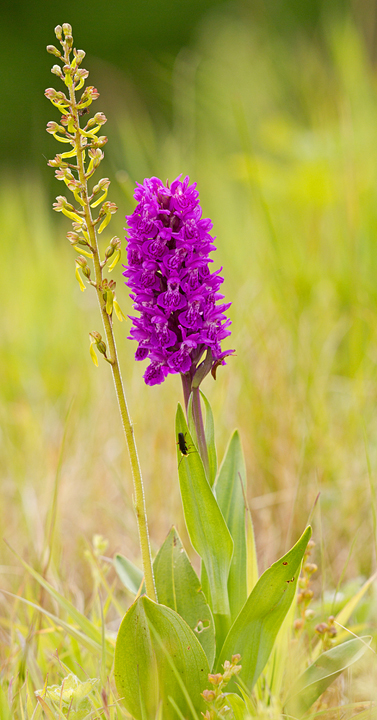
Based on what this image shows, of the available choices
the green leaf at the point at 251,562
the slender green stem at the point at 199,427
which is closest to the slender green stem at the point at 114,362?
the slender green stem at the point at 199,427

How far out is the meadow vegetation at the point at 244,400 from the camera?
3.91ft

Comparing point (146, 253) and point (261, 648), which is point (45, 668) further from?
point (146, 253)

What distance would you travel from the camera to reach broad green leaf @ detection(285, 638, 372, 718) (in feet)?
2.93

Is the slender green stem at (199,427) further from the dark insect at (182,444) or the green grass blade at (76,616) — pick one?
the green grass blade at (76,616)

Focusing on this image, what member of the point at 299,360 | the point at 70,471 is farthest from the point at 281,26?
the point at 70,471

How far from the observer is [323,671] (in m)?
0.91

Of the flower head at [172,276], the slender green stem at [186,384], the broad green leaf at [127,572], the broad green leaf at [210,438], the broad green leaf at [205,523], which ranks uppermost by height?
the flower head at [172,276]

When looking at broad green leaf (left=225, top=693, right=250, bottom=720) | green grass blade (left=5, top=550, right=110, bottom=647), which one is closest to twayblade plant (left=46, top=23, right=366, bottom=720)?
broad green leaf (left=225, top=693, right=250, bottom=720)

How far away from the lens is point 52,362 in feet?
10.2

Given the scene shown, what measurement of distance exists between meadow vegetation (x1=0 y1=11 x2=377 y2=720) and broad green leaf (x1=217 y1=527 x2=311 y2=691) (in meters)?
0.12

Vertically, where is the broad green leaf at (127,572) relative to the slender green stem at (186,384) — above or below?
below

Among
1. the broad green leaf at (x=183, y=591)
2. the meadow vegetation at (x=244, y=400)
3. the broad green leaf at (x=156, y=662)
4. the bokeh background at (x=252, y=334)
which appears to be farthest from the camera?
the bokeh background at (x=252, y=334)

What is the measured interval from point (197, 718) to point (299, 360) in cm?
125

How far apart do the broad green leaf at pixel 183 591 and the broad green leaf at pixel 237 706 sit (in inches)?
3.5
